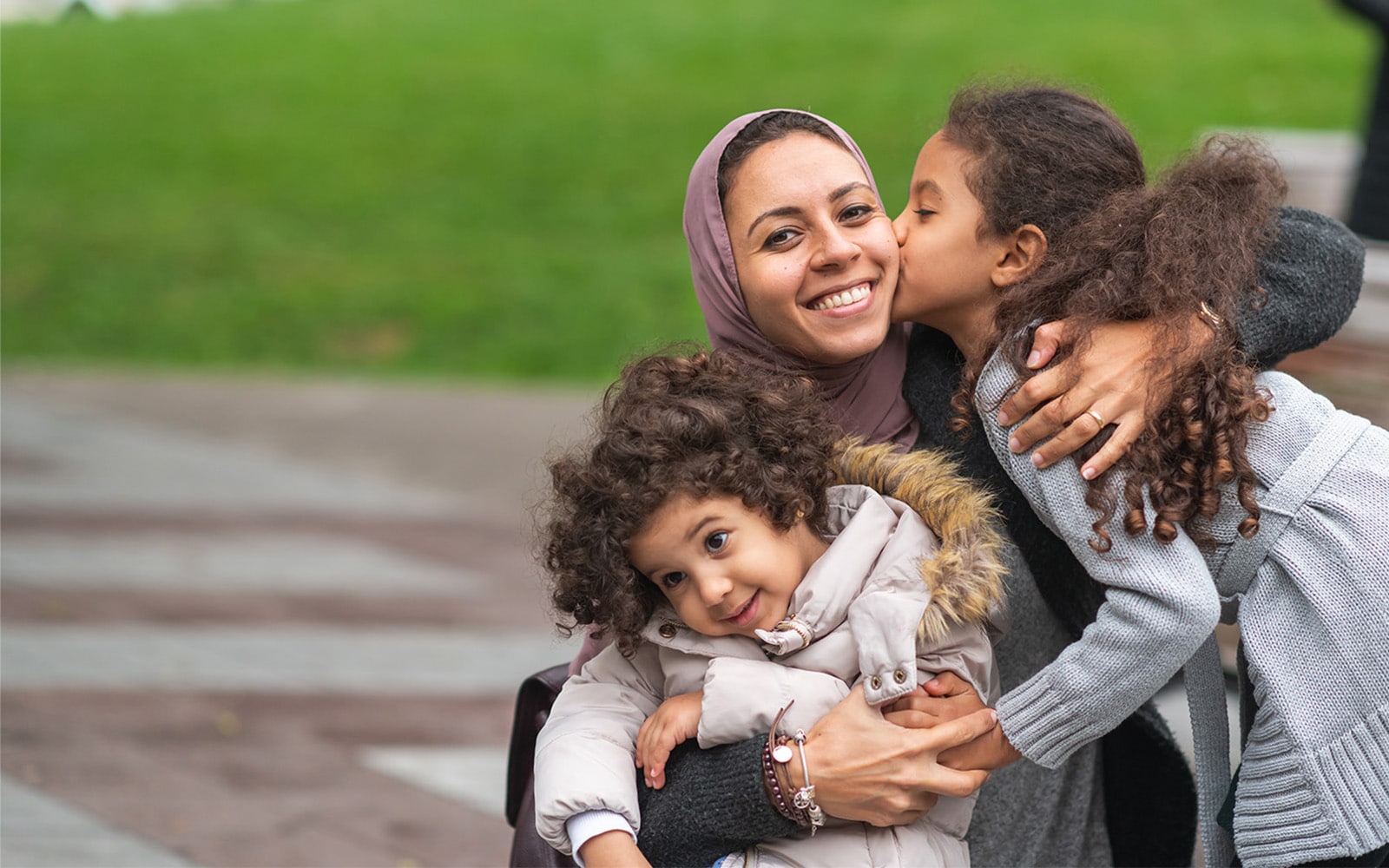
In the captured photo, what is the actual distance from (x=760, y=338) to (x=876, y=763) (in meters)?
0.69

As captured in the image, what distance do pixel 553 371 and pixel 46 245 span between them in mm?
4538

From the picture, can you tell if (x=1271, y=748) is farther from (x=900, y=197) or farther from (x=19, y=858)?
(x=900, y=197)

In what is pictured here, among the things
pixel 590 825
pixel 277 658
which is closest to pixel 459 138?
pixel 277 658

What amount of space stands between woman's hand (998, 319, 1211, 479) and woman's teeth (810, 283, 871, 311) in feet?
0.93

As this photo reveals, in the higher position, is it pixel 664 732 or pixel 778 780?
pixel 664 732

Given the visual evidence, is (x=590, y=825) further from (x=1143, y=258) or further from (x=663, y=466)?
(x=1143, y=258)

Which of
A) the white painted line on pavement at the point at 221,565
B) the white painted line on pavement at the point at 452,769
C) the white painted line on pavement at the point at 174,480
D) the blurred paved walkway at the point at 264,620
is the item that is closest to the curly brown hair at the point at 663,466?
the blurred paved walkway at the point at 264,620

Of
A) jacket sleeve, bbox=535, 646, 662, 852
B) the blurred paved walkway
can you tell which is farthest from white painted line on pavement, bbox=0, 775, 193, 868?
jacket sleeve, bbox=535, 646, 662, 852

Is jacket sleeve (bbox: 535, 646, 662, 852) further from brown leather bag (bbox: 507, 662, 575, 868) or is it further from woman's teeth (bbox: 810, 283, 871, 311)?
woman's teeth (bbox: 810, 283, 871, 311)

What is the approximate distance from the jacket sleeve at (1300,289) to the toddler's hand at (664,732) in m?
0.93

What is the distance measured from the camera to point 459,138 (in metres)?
13.5

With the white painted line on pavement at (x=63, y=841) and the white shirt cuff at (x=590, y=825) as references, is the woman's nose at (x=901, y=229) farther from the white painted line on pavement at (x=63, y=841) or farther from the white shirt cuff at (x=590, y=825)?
the white painted line on pavement at (x=63, y=841)

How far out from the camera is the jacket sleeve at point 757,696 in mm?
2178

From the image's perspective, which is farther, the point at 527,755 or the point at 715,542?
the point at 527,755
